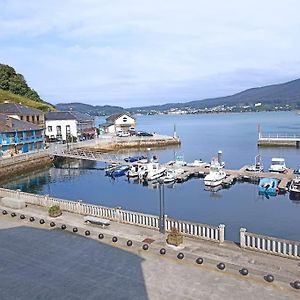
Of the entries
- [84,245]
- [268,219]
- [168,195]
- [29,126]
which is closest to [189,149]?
[29,126]

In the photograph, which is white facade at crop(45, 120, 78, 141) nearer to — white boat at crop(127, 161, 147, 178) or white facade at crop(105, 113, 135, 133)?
white facade at crop(105, 113, 135, 133)

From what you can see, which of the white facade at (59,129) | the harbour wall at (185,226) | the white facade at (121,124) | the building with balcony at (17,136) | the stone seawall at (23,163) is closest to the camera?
the harbour wall at (185,226)

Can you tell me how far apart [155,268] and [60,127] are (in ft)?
219

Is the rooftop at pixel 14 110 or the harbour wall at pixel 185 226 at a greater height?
the rooftop at pixel 14 110

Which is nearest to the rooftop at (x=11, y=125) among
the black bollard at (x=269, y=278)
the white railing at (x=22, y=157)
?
the white railing at (x=22, y=157)

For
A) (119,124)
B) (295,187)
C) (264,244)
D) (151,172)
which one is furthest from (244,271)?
(119,124)

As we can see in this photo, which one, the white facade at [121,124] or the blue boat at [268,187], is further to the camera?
the white facade at [121,124]

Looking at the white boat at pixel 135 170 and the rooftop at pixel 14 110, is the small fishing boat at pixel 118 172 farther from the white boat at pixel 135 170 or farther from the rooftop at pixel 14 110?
the rooftop at pixel 14 110

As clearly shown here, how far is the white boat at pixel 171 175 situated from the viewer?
4541cm

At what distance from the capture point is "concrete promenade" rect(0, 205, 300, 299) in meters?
11.9

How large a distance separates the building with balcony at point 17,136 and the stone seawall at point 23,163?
2.66 meters

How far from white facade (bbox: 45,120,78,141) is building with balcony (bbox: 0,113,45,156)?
13810 mm

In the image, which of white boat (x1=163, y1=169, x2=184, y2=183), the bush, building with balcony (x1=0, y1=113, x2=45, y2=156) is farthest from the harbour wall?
building with balcony (x1=0, y1=113, x2=45, y2=156)

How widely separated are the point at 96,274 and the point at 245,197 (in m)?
27.4
